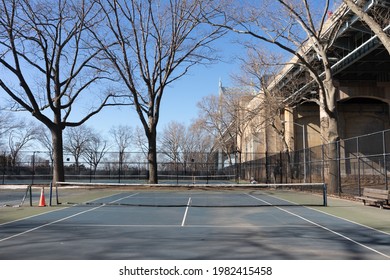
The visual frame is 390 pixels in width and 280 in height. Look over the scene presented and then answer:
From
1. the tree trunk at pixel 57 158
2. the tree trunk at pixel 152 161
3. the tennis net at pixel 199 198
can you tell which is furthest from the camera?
the tree trunk at pixel 152 161

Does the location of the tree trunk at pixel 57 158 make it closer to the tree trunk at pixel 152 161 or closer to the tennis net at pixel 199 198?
the tennis net at pixel 199 198

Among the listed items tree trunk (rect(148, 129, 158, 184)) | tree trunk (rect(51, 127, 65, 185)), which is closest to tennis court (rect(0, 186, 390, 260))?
tree trunk (rect(148, 129, 158, 184))

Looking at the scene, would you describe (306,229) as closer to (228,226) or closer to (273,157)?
(228,226)

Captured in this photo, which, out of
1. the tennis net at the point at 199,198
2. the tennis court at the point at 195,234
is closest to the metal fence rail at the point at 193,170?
the tennis net at the point at 199,198

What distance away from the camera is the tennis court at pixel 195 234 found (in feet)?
26.0

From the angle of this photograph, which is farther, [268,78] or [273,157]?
[268,78]

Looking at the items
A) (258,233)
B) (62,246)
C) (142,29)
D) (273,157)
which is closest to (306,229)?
(258,233)

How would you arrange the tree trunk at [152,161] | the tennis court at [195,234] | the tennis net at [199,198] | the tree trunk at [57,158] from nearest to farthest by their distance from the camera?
the tennis court at [195,234] → the tennis net at [199,198] → the tree trunk at [57,158] → the tree trunk at [152,161]

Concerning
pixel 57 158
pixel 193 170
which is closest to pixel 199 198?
pixel 57 158

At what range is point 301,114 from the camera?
196 feet

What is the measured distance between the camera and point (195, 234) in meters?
10.3

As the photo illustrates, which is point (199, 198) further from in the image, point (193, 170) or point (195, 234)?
point (193, 170)

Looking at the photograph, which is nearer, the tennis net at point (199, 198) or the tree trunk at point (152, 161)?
the tennis net at point (199, 198)

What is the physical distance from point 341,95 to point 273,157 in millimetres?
17928
